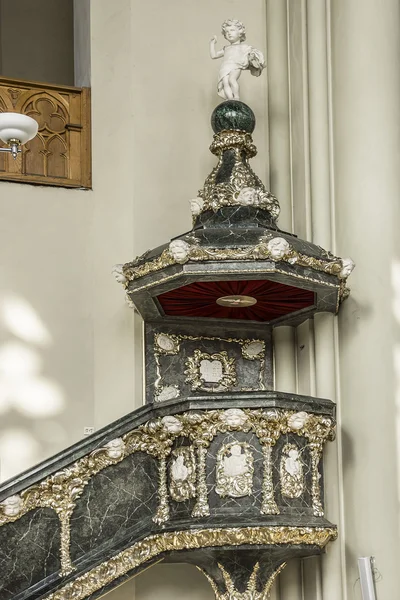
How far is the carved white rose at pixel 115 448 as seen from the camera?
6.84m

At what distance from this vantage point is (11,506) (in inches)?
256

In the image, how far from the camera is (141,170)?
329 inches

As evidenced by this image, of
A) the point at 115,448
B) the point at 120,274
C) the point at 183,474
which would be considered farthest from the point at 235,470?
the point at 120,274

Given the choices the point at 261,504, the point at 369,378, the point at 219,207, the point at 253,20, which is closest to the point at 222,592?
the point at 261,504

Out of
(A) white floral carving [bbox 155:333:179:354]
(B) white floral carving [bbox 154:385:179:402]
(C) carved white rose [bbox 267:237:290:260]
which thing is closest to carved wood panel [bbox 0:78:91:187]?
(A) white floral carving [bbox 155:333:179:354]

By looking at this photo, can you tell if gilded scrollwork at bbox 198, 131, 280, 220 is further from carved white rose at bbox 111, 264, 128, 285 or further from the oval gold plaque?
carved white rose at bbox 111, 264, 128, 285

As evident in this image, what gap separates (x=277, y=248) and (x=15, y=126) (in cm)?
187

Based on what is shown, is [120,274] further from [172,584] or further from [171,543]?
[172,584]

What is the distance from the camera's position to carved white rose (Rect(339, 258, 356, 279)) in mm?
7264

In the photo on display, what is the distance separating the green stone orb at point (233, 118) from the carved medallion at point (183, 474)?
2.27 m

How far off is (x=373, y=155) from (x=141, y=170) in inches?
67.9

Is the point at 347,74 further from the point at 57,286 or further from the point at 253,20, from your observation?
the point at 57,286

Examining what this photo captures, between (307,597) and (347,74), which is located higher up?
(347,74)

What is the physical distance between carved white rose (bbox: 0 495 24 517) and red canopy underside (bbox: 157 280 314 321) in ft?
5.69
